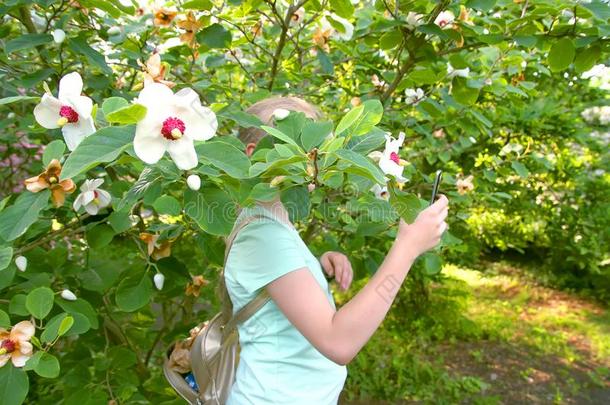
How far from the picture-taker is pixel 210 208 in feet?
2.95

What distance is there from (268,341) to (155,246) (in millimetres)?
485

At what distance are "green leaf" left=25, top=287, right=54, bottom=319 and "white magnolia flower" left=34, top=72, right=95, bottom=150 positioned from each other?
1.25 feet

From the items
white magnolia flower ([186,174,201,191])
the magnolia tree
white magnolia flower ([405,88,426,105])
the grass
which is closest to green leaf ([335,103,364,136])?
the magnolia tree

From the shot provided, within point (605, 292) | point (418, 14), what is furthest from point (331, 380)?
point (605, 292)

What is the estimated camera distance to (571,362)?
156 inches

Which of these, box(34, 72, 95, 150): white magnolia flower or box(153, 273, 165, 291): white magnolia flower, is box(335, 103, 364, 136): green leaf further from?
box(153, 273, 165, 291): white magnolia flower

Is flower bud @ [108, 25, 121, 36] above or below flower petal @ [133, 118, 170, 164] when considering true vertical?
below

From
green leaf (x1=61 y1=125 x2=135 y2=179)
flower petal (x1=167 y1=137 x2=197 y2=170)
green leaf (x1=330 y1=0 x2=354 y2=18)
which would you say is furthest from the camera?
green leaf (x1=330 y1=0 x2=354 y2=18)

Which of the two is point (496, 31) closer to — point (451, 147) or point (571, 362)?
point (451, 147)

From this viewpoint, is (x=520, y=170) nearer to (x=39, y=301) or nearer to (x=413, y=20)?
(x=413, y=20)

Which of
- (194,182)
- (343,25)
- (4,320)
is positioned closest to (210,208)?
(194,182)

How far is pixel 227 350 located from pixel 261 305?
0.21 meters

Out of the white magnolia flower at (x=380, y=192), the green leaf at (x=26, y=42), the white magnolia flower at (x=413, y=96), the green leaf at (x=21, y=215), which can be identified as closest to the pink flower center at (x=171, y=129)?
the green leaf at (x=21, y=215)

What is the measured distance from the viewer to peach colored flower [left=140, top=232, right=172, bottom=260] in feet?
4.92
